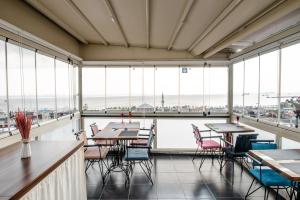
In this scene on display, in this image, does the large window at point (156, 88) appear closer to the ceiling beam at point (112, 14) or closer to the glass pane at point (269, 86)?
the glass pane at point (269, 86)

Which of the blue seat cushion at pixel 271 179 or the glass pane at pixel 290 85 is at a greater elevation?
the glass pane at pixel 290 85

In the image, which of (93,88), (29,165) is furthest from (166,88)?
(29,165)

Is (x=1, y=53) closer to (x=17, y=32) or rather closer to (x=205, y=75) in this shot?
(x=17, y=32)

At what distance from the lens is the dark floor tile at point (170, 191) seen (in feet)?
10.7

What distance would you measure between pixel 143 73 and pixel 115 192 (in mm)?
3116

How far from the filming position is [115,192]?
3.39 metres

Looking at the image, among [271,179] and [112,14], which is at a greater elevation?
[112,14]

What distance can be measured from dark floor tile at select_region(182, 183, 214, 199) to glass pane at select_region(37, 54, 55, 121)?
2742mm

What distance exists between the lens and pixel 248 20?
9.04 feet

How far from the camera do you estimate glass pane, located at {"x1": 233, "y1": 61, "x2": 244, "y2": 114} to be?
489 centimetres

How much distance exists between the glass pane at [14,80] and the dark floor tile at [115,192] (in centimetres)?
168

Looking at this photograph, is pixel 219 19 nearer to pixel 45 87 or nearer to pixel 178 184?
pixel 178 184

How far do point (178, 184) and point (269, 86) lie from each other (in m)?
2.38

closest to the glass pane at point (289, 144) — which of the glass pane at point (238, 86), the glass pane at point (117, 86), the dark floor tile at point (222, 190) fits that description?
the dark floor tile at point (222, 190)
